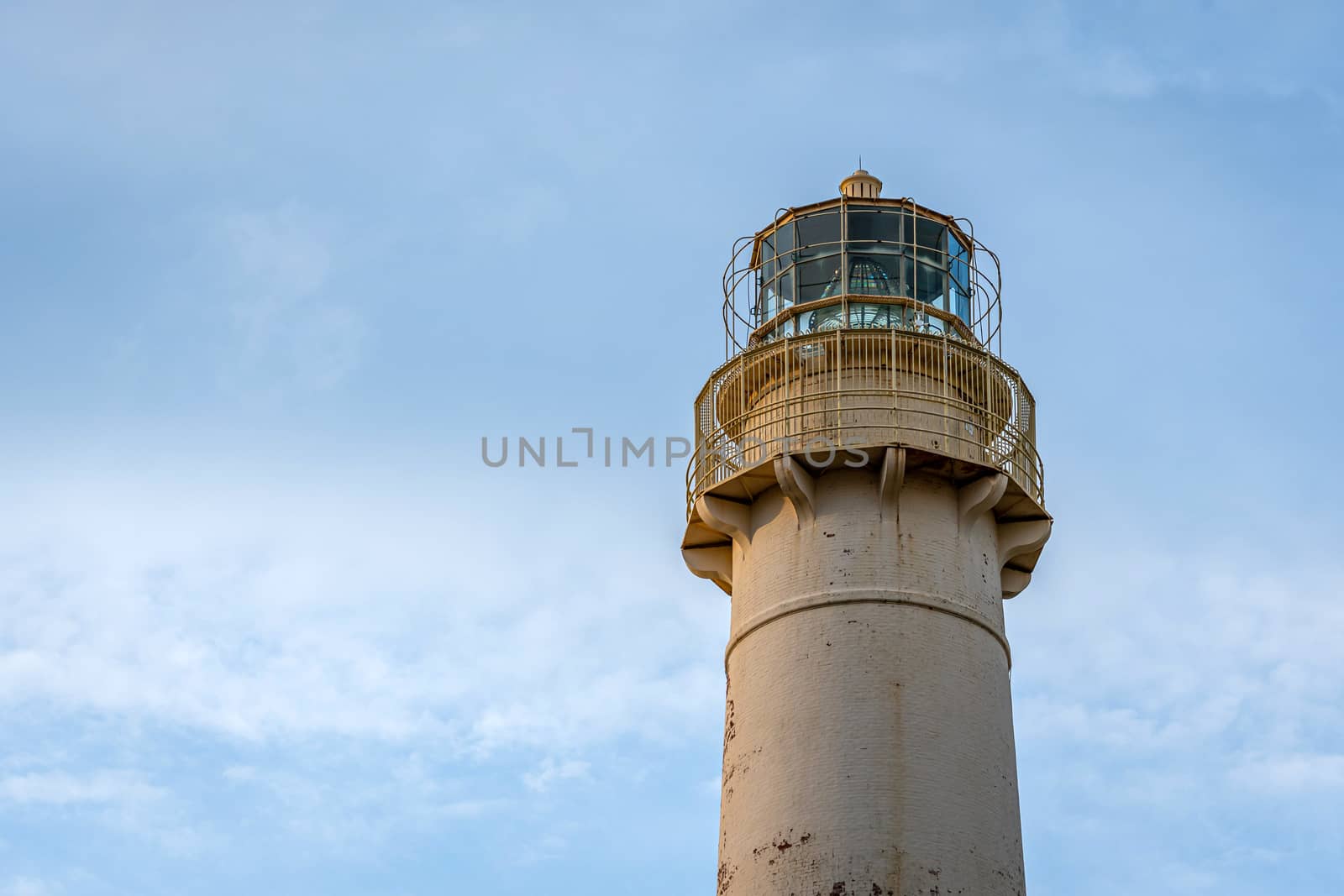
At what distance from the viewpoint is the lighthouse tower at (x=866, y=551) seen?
26.0 m

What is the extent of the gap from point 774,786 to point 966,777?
260 centimetres

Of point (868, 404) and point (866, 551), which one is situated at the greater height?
point (868, 404)

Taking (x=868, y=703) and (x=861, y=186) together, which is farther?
(x=861, y=186)

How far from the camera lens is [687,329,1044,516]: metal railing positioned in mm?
28812

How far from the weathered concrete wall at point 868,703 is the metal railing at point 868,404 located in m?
0.71

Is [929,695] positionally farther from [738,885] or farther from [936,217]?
[936,217]

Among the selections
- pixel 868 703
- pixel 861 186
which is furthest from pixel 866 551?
pixel 861 186

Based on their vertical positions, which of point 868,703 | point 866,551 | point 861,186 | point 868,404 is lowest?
point 868,703

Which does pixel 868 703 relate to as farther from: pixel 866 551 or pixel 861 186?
pixel 861 186

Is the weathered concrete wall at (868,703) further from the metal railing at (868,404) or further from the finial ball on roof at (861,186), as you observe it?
the finial ball on roof at (861,186)

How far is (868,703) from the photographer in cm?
2666

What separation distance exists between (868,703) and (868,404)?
198 inches

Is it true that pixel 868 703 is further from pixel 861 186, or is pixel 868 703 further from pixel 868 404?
pixel 861 186

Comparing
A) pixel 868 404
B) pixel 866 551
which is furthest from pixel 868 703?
pixel 868 404
